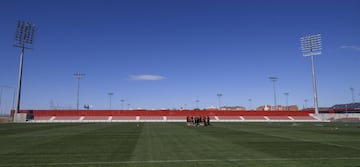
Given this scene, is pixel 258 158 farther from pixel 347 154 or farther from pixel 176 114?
pixel 176 114

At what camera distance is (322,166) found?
387 inches

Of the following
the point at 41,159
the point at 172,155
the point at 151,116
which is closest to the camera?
the point at 41,159

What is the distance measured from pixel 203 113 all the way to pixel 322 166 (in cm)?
7006

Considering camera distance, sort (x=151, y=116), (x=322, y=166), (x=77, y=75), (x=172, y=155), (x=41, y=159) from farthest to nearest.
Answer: (x=77, y=75), (x=151, y=116), (x=172, y=155), (x=41, y=159), (x=322, y=166)

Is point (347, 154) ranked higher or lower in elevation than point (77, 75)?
lower

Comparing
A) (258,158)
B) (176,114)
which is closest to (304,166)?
(258,158)

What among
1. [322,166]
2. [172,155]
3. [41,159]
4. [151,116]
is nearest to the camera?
[322,166]

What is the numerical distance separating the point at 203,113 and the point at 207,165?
230ft

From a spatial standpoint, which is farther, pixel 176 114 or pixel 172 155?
pixel 176 114

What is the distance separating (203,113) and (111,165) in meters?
70.3

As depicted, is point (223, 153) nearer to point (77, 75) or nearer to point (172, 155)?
point (172, 155)

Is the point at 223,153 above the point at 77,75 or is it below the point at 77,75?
below

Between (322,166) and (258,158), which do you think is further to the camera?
(258,158)

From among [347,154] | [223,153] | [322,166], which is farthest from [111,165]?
[347,154]
